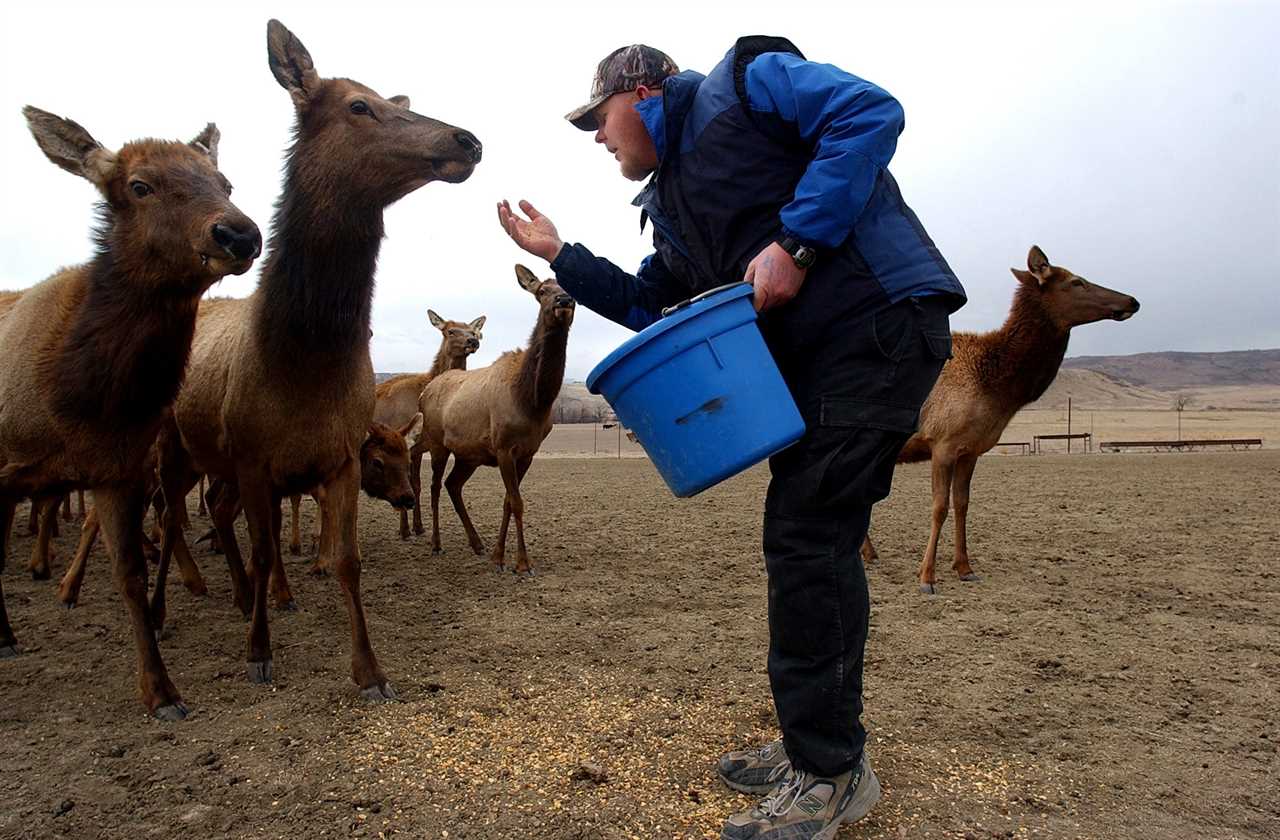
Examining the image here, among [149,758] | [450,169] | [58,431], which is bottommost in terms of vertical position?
[149,758]

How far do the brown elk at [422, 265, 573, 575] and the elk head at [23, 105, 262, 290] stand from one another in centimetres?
421

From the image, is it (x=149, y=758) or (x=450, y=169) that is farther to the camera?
(x=450, y=169)

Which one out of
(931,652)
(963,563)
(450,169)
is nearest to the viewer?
(450,169)

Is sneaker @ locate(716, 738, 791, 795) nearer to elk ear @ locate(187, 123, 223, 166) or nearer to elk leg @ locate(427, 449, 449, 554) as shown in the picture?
elk ear @ locate(187, 123, 223, 166)

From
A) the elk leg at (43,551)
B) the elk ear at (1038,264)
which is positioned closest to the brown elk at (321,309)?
the elk leg at (43,551)

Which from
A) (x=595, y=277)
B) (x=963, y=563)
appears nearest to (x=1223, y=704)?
(x=963, y=563)

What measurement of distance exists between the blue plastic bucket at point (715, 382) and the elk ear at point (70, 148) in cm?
327

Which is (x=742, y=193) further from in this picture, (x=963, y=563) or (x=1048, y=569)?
(x=1048, y=569)

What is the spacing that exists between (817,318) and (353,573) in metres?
3.10

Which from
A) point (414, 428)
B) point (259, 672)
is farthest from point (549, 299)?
point (259, 672)

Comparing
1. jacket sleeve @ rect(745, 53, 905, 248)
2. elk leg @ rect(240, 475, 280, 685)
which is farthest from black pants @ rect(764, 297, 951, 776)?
elk leg @ rect(240, 475, 280, 685)

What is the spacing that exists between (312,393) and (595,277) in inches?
75.1

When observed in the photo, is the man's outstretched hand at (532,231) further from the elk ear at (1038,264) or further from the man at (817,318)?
the elk ear at (1038,264)

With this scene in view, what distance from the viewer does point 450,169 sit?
14.1 feet
